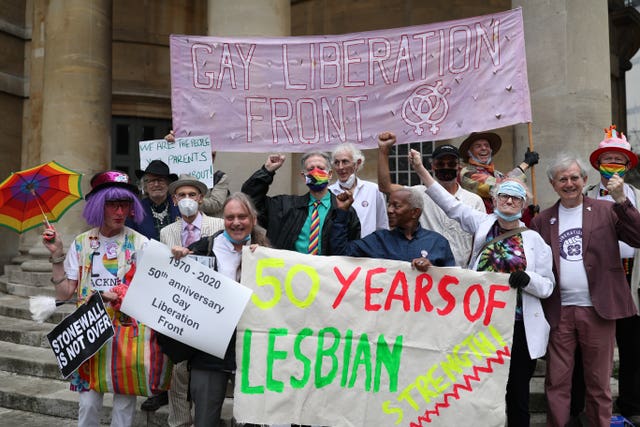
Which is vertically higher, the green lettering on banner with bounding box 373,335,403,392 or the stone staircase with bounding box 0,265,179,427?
the green lettering on banner with bounding box 373,335,403,392

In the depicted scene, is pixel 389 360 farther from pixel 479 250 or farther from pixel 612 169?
A: pixel 612 169

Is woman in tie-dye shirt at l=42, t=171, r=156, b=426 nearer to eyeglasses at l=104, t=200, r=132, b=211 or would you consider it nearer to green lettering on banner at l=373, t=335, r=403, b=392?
eyeglasses at l=104, t=200, r=132, b=211

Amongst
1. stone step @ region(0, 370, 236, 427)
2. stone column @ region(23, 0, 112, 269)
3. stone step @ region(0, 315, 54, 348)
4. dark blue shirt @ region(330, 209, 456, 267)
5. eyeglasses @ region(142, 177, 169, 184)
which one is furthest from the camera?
stone column @ region(23, 0, 112, 269)

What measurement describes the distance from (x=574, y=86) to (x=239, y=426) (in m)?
5.02

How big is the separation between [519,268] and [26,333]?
577 cm

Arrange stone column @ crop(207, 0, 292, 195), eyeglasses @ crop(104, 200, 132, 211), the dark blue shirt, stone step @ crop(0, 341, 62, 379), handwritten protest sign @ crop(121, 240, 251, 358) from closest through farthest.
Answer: handwritten protest sign @ crop(121, 240, 251, 358) < the dark blue shirt < eyeglasses @ crop(104, 200, 132, 211) < stone step @ crop(0, 341, 62, 379) < stone column @ crop(207, 0, 292, 195)

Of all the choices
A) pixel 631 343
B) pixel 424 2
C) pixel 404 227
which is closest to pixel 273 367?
pixel 404 227

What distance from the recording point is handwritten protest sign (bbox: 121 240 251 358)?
362 centimetres

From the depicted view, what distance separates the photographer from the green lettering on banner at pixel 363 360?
374 cm

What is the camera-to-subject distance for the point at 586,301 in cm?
402

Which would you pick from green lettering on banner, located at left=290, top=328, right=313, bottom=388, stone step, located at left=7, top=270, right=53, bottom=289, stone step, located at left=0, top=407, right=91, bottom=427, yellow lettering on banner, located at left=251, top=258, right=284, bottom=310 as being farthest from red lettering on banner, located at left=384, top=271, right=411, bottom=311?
stone step, located at left=7, top=270, right=53, bottom=289

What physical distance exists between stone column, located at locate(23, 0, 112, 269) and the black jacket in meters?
5.65

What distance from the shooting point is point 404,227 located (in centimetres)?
389

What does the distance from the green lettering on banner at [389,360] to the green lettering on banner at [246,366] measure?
2.48 feet
